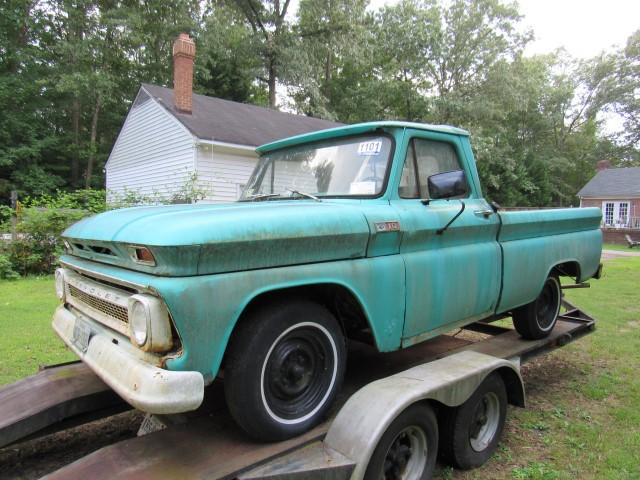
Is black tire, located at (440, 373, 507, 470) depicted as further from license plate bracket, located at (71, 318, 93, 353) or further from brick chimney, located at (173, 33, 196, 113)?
brick chimney, located at (173, 33, 196, 113)

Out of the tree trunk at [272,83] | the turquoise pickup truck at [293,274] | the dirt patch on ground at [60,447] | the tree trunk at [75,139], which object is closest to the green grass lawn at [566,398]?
the turquoise pickup truck at [293,274]

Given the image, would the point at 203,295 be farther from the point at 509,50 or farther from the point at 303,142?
the point at 509,50

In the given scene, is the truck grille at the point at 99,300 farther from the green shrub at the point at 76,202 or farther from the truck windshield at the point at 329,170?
the green shrub at the point at 76,202

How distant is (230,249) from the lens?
205cm

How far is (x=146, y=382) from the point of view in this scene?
1.87 metres

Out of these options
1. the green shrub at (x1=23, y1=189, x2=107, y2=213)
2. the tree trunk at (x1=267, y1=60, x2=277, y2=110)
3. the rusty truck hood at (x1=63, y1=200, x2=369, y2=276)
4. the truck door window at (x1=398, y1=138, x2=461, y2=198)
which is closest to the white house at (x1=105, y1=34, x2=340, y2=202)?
the green shrub at (x1=23, y1=189, x2=107, y2=213)

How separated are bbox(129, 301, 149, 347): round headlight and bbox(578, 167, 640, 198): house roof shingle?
38.0 metres

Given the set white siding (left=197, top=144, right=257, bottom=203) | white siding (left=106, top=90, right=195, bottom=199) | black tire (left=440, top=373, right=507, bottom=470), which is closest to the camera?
black tire (left=440, top=373, right=507, bottom=470)

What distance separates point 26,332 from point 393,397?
5.01 m

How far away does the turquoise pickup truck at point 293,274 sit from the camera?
6.36ft

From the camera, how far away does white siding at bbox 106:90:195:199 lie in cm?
1452

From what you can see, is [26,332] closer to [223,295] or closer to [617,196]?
[223,295]

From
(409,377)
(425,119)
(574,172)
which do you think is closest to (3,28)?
(425,119)

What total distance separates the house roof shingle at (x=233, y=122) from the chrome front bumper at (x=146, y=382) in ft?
40.1
